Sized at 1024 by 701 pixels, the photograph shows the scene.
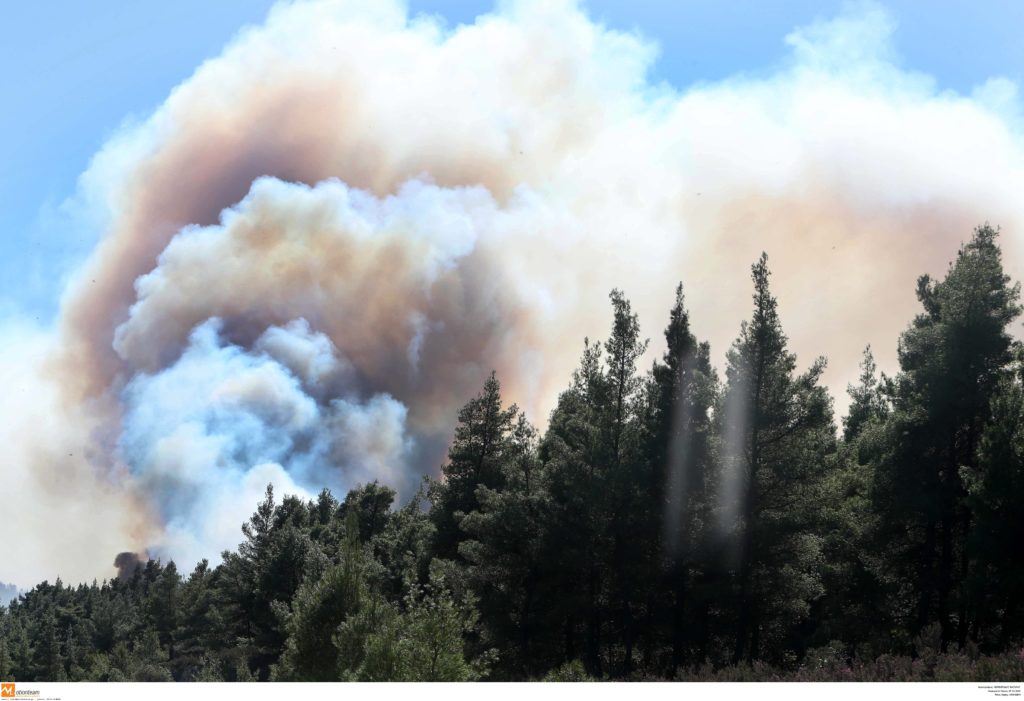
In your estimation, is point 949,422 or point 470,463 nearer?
point 949,422

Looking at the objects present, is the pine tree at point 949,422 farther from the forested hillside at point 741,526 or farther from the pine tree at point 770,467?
the pine tree at point 770,467

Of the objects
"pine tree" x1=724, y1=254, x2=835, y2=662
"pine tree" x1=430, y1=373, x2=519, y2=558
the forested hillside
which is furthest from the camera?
"pine tree" x1=430, y1=373, x2=519, y2=558

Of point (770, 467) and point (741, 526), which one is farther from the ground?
point (770, 467)

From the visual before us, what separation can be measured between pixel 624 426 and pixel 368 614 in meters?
15.0

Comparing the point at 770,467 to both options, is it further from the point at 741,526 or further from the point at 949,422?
the point at 949,422

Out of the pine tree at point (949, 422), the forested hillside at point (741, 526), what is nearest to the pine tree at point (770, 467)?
the forested hillside at point (741, 526)

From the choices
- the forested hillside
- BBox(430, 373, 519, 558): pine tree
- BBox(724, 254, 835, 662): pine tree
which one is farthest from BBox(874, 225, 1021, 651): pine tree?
BBox(430, 373, 519, 558): pine tree

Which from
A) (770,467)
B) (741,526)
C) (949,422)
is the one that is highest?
(949,422)

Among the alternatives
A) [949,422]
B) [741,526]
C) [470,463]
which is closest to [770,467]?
[741,526]

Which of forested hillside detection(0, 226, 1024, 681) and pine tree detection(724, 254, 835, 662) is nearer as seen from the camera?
forested hillside detection(0, 226, 1024, 681)

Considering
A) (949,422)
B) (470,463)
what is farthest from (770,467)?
(470,463)

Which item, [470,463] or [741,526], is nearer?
[741,526]

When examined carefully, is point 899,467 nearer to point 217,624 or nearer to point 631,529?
point 631,529

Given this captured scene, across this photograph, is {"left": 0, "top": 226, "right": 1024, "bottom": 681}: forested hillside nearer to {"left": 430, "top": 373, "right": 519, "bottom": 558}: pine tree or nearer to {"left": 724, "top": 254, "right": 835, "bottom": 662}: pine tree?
{"left": 724, "top": 254, "right": 835, "bottom": 662}: pine tree
